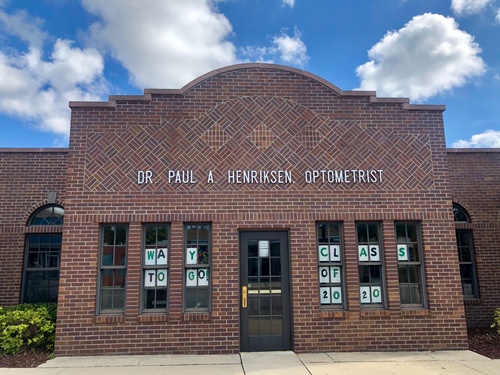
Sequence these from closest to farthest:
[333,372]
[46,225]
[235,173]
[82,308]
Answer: [333,372] → [82,308] → [235,173] → [46,225]

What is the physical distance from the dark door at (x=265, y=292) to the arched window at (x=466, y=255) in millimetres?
5706

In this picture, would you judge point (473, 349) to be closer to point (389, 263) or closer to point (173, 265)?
point (389, 263)

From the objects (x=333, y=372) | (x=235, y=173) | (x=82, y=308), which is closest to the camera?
(x=333, y=372)

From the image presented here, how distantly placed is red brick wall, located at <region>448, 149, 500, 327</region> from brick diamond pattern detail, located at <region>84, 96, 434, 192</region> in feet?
10.5

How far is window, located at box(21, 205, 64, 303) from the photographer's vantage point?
1018 centimetres

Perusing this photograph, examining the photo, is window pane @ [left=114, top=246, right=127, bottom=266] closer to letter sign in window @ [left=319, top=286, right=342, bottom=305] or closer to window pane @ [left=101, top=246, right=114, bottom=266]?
window pane @ [left=101, top=246, right=114, bottom=266]

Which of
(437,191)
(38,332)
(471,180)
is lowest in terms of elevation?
(38,332)

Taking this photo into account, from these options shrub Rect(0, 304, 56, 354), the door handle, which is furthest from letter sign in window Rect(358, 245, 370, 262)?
shrub Rect(0, 304, 56, 354)

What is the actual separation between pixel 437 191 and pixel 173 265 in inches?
224

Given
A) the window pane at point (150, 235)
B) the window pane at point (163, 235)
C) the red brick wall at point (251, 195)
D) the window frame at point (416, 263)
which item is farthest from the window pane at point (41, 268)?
the window frame at point (416, 263)

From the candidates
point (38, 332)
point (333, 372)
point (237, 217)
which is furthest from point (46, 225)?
point (333, 372)

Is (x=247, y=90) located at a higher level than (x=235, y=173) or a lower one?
higher

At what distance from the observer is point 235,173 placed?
26.5 feet

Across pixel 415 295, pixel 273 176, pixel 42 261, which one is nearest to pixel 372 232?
pixel 415 295
